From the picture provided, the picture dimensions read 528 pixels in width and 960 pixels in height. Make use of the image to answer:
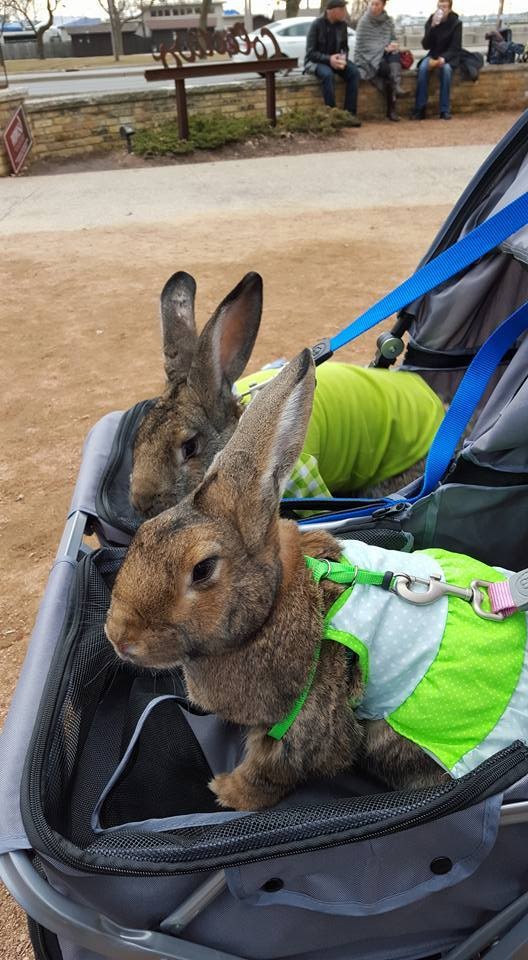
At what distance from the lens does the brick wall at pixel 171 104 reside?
504 inches

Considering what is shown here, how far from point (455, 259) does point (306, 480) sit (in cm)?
97

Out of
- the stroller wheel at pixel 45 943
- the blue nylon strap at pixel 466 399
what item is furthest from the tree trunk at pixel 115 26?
the stroller wheel at pixel 45 943

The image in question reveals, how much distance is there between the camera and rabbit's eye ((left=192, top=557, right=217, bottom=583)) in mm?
1797

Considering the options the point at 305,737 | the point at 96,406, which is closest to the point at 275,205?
the point at 96,406

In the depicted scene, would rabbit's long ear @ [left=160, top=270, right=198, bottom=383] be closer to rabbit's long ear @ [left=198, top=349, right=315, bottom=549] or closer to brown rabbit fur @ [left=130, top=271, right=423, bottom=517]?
brown rabbit fur @ [left=130, top=271, right=423, bottom=517]

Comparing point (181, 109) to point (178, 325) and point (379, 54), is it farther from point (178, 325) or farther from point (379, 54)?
point (178, 325)

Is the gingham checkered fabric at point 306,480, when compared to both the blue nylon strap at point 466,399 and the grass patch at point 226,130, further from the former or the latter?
the grass patch at point 226,130

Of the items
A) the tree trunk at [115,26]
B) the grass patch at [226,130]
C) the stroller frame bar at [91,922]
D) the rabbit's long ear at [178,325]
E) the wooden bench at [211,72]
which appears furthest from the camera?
the tree trunk at [115,26]

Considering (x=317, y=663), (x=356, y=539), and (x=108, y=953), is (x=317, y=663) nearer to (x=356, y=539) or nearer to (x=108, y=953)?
(x=356, y=539)

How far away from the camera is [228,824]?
1607 millimetres

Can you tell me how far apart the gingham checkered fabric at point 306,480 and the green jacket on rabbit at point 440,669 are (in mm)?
918

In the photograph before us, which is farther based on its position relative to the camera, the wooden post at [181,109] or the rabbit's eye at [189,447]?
the wooden post at [181,109]

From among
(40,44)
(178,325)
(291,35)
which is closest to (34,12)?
(40,44)

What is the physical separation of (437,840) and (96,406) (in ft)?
13.9
